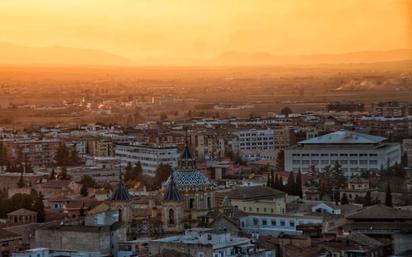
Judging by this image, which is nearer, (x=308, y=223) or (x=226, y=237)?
(x=226, y=237)

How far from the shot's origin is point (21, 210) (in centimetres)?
1556

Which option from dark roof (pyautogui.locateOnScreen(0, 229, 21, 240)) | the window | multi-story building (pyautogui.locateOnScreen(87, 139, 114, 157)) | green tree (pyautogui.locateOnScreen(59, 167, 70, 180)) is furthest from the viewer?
multi-story building (pyautogui.locateOnScreen(87, 139, 114, 157))

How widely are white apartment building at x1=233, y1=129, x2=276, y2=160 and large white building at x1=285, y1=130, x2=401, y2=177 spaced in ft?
12.4

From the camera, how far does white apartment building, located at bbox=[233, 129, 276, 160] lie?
96.8 ft

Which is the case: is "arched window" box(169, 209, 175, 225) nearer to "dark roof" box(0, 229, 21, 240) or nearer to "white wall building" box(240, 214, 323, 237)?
"white wall building" box(240, 214, 323, 237)

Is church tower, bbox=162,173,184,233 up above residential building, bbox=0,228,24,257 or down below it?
above

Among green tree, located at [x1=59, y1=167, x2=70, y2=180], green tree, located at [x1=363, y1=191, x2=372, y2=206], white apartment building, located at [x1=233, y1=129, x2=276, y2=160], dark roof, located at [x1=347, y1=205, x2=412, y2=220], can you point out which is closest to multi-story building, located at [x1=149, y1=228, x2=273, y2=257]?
dark roof, located at [x1=347, y1=205, x2=412, y2=220]

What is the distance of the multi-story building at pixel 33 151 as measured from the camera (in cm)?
2828

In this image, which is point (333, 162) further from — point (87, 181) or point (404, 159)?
point (87, 181)

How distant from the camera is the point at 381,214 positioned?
1354 cm

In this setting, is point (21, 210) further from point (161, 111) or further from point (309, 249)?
point (161, 111)

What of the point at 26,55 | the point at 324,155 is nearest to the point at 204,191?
the point at 324,155

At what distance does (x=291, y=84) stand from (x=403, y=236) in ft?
176

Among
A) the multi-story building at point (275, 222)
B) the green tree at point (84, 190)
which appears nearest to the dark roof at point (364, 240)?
the multi-story building at point (275, 222)
